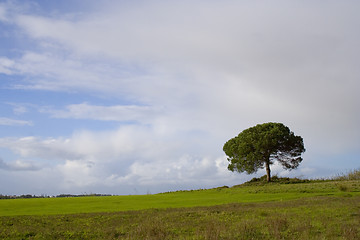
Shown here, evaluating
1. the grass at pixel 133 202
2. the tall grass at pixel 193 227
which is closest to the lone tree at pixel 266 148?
the grass at pixel 133 202

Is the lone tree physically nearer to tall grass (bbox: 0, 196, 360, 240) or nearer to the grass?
the grass

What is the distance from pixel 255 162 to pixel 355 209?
131 ft

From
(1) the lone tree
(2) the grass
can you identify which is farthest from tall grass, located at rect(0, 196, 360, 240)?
(1) the lone tree

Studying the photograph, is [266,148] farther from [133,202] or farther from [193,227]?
[193,227]

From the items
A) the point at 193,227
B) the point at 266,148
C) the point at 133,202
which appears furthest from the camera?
the point at 266,148

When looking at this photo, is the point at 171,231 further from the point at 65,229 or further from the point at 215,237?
the point at 65,229

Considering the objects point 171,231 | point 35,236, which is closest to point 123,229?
point 171,231

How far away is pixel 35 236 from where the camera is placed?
17.5m

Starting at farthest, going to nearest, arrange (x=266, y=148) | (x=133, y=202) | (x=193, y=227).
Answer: (x=266, y=148) → (x=133, y=202) → (x=193, y=227)

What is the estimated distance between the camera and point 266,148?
62.6 m

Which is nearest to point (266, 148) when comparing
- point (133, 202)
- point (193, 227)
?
point (133, 202)

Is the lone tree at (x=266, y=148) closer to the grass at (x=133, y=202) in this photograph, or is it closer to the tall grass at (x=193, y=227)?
the grass at (x=133, y=202)

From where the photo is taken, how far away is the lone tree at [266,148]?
6192 cm

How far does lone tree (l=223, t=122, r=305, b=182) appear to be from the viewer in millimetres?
61919
